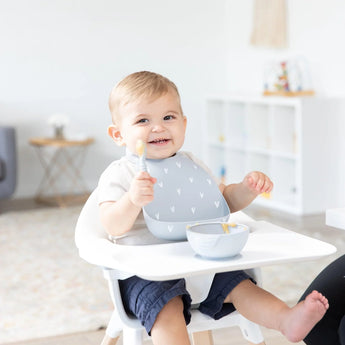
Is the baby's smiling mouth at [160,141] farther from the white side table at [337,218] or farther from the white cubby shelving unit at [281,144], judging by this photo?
the white cubby shelving unit at [281,144]

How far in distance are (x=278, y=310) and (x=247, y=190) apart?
0.32 meters

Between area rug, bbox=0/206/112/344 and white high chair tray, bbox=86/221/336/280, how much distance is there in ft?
4.10

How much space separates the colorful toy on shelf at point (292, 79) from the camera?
4.88 m

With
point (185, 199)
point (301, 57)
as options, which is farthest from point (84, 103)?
point (185, 199)

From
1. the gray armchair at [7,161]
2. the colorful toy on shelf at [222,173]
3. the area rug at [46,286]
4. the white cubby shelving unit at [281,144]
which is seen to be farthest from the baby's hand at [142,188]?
the colorful toy on shelf at [222,173]

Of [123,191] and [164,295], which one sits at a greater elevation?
[123,191]

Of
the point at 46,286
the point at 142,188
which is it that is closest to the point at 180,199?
the point at 142,188

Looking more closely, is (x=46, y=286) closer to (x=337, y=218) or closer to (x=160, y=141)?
(x=160, y=141)

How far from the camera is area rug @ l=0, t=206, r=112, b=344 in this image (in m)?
2.59

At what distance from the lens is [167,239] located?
151 cm

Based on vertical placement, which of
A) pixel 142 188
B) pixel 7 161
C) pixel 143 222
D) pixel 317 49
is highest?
pixel 317 49

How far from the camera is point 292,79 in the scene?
4.91 metres

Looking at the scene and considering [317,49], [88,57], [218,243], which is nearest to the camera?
[218,243]

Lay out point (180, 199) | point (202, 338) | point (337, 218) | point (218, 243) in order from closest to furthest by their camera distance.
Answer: point (218, 243), point (337, 218), point (180, 199), point (202, 338)
